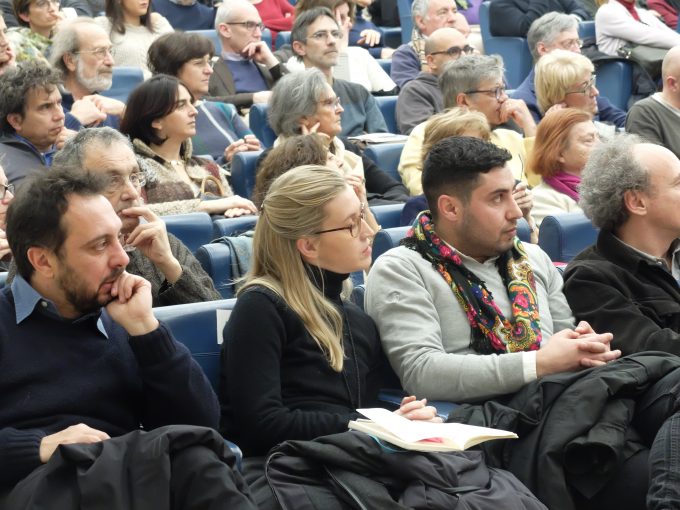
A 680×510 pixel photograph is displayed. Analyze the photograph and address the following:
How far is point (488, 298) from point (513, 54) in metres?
4.98

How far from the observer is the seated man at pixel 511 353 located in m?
2.84

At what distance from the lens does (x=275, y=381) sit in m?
2.79

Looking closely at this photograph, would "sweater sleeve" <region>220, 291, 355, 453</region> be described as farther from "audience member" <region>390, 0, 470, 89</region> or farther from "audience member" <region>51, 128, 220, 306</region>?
"audience member" <region>390, 0, 470, 89</region>

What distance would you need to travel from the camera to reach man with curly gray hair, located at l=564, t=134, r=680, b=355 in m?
3.35

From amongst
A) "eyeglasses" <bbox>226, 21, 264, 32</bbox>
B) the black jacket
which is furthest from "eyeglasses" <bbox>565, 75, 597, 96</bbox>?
the black jacket

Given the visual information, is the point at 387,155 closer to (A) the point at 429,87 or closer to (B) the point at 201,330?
(A) the point at 429,87

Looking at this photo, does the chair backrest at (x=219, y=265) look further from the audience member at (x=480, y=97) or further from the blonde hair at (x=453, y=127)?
the audience member at (x=480, y=97)

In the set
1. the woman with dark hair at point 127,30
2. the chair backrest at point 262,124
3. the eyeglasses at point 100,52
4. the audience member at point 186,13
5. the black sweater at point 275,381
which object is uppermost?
the black sweater at point 275,381

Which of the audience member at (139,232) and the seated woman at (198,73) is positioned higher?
the audience member at (139,232)

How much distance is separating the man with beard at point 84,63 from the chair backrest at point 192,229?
146 cm

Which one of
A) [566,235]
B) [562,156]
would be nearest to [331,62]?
[562,156]

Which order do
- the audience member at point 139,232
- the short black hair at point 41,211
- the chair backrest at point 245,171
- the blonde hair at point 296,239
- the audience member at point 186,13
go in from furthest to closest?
the audience member at point 186,13 < the chair backrest at point 245,171 < the audience member at point 139,232 < the blonde hair at point 296,239 < the short black hair at point 41,211

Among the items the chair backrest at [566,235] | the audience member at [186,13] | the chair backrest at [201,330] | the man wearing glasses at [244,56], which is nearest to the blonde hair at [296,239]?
the chair backrest at [201,330]

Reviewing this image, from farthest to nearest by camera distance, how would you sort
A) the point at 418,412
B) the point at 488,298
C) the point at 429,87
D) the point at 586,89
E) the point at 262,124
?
the point at 429,87
the point at 262,124
the point at 586,89
the point at 488,298
the point at 418,412
